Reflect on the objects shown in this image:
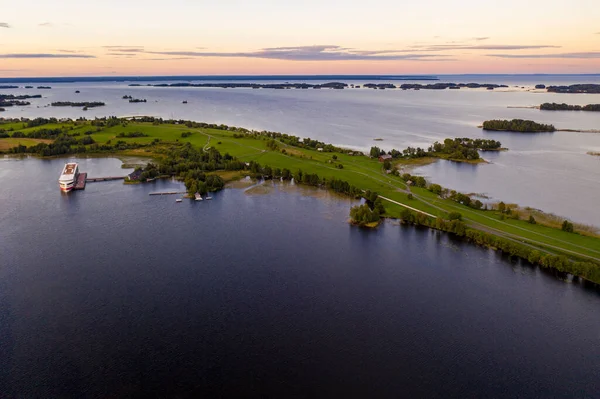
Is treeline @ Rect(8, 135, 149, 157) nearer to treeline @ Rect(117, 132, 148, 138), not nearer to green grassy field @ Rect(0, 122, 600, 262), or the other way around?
green grassy field @ Rect(0, 122, 600, 262)

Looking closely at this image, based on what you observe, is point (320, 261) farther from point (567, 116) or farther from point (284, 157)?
point (567, 116)

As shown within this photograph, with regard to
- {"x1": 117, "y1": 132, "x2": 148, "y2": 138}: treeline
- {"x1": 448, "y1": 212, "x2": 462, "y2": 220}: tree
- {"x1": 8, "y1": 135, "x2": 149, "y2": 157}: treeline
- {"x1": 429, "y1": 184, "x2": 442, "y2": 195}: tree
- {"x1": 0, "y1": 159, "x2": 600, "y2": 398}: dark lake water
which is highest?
{"x1": 117, "y1": 132, "x2": 148, "y2": 138}: treeline

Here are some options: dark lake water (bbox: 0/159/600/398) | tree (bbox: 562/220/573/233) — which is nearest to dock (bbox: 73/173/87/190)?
dark lake water (bbox: 0/159/600/398)

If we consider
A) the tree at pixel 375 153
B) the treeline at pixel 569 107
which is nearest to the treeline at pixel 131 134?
the tree at pixel 375 153

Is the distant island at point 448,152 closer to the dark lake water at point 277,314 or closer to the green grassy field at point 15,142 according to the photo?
the dark lake water at point 277,314

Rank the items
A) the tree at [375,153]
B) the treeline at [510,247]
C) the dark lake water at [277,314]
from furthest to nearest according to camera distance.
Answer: the tree at [375,153] → the treeline at [510,247] → the dark lake water at [277,314]

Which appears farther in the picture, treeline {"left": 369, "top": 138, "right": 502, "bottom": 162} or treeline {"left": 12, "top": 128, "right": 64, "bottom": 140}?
treeline {"left": 12, "top": 128, "right": 64, "bottom": 140}

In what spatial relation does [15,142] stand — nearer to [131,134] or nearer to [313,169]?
[131,134]
